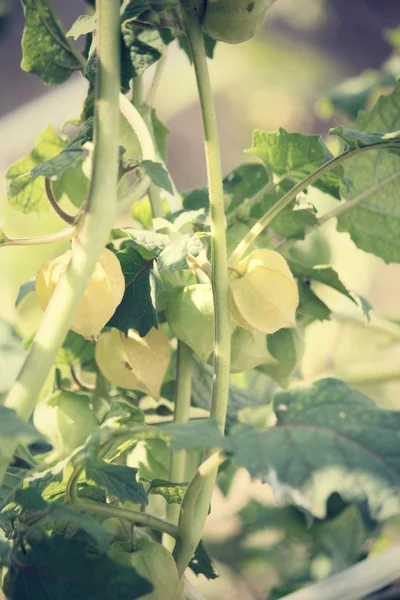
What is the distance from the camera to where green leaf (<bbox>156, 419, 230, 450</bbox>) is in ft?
0.93

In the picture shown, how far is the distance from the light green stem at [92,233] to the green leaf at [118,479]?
0.15ft

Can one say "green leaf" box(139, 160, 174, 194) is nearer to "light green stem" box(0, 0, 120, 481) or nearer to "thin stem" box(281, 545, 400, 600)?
"light green stem" box(0, 0, 120, 481)

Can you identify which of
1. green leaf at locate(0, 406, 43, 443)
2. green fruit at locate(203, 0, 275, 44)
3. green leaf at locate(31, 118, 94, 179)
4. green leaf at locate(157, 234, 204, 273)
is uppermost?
green fruit at locate(203, 0, 275, 44)

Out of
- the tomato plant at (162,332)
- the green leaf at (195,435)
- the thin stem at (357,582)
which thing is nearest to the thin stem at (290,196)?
the tomato plant at (162,332)

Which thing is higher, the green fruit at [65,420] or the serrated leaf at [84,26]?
the serrated leaf at [84,26]

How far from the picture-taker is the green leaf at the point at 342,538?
2.33ft

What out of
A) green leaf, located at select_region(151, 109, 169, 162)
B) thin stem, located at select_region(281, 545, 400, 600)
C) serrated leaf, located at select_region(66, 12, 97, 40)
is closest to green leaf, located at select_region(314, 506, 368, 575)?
thin stem, located at select_region(281, 545, 400, 600)

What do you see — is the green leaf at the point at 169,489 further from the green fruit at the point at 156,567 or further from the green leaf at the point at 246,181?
the green leaf at the point at 246,181

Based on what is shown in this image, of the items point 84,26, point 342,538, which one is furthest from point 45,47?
point 342,538

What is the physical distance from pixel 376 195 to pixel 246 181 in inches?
4.3

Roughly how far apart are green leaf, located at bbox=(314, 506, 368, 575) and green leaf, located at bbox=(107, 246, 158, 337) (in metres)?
0.39

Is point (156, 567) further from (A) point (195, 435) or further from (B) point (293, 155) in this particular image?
(B) point (293, 155)

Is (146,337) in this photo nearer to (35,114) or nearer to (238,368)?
(238,368)

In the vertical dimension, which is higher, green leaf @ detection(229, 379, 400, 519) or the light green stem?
the light green stem
